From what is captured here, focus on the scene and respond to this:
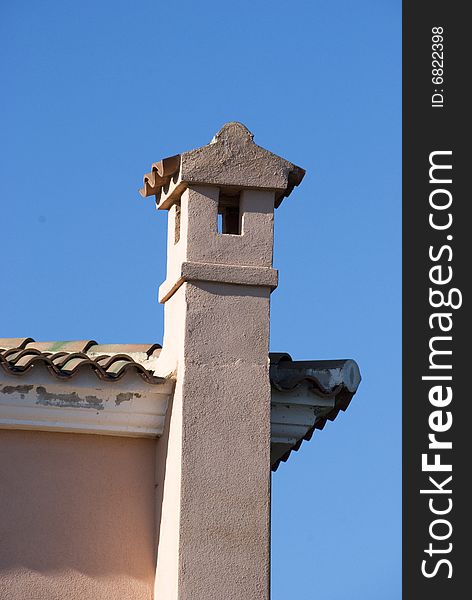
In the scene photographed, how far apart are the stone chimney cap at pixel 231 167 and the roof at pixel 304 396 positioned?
3.34 ft

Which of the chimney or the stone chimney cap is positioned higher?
the stone chimney cap

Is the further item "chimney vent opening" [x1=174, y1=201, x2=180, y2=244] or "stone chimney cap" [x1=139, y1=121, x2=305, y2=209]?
"chimney vent opening" [x1=174, y1=201, x2=180, y2=244]

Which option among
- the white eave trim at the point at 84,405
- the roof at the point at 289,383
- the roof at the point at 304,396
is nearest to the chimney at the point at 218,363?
the white eave trim at the point at 84,405

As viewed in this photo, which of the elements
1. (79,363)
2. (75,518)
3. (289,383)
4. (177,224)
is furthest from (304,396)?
(75,518)

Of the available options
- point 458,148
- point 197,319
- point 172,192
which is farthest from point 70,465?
point 458,148

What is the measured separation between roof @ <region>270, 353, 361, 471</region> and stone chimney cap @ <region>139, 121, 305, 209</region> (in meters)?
1.02

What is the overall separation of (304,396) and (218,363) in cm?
72

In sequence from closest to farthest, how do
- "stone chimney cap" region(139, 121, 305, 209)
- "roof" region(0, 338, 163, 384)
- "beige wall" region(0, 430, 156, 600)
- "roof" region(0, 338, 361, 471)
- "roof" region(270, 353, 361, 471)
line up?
"beige wall" region(0, 430, 156, 600) → "roof" region(0, 338, 163, 384) → "roof" region(0, 338, 361, 471) → "stone chimney cap" region(139, 121, 305, 209) → "roof" region(270, 353, 361, 471)

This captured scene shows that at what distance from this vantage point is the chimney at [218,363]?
6250 millimetres

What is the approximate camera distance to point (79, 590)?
21.0 ft

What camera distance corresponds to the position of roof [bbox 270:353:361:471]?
6969 mm

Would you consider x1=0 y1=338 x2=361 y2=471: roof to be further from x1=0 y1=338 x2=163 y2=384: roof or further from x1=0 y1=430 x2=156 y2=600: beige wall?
x1=0 y1=430 x2=156 y2=600: beige wall

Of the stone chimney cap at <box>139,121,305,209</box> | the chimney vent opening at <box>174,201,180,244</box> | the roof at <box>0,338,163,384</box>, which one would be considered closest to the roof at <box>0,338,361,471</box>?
the roof at <box>0,338,163,384</box>

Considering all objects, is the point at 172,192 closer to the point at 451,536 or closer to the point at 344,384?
the point at 344,384
